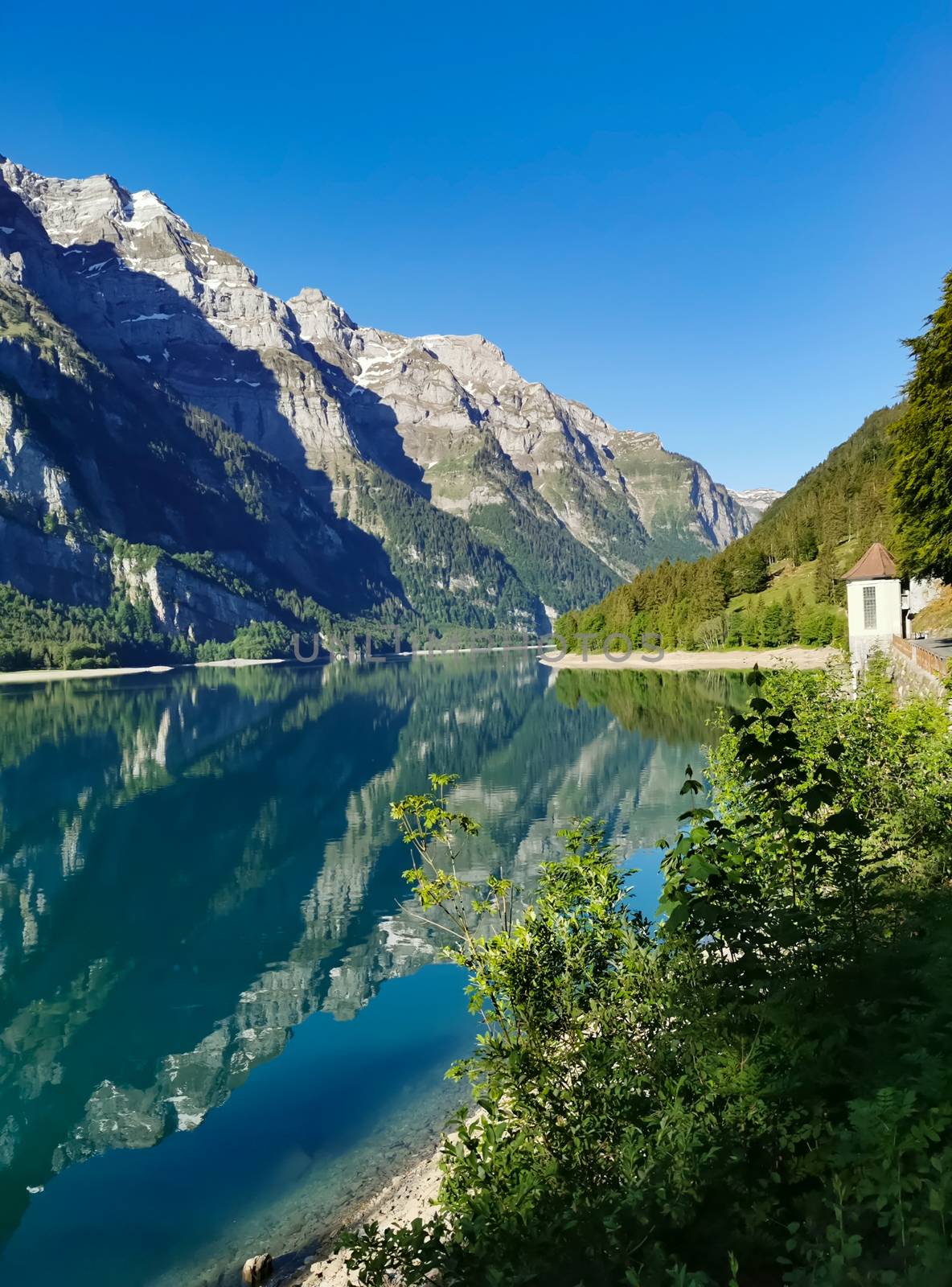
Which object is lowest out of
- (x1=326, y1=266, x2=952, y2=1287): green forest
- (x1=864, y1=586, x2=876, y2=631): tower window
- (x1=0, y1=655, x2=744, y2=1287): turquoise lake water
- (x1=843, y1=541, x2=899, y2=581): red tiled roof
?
(x1=0, y1=655, x2=744, y2=1287): turquoise lake water

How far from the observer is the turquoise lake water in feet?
49.6

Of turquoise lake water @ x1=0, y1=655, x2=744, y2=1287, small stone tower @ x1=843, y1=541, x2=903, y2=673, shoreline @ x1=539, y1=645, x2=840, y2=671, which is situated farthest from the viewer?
shoreline @ x1=539, y1=645, x2=840, y2=671

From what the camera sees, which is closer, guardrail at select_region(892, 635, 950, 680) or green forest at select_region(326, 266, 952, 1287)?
green forest at select_region(326, 266, 952, 1287)

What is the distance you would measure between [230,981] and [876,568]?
4673cm

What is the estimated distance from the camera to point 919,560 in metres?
36.9

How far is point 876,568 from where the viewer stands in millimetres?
52438

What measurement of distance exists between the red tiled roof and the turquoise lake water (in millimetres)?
16468

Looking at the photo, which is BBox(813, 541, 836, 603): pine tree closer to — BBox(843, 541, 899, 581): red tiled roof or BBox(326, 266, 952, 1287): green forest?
BBox(843, 541, 899, 581): red tiled roof

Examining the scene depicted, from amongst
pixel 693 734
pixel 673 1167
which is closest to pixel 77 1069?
pixel 673 1167

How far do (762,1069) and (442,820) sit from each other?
5.78 m

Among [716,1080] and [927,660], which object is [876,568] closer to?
[927,660]

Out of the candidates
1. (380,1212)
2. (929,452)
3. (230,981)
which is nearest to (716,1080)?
(380,1212)

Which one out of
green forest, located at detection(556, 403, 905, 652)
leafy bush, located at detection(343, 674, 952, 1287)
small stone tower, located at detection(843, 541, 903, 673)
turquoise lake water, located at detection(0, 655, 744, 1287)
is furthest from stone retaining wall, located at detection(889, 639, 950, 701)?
green forest, located at detection(556, 403, 905, 652)

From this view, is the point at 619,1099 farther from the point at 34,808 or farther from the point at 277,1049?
the point at 34,808
